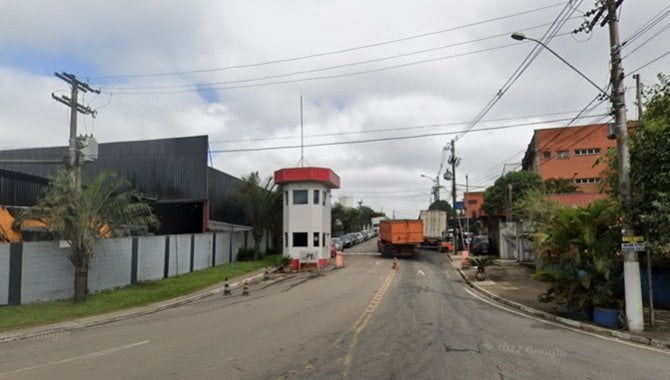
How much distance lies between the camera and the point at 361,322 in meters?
12.1

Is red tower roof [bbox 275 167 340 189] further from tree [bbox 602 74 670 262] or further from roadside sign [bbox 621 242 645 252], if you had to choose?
roadside sign [bbox 621 242 645 252]

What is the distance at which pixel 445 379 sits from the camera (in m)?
7.01

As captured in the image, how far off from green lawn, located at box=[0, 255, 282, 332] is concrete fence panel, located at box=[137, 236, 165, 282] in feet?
2.08

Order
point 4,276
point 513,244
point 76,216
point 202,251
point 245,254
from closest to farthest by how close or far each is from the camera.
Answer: point 4,276 < point 76,216 < point 202,251 < point 513,244 < point 245,254

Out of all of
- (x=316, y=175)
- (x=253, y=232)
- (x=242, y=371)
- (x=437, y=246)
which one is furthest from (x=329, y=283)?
(x=437, y=246)

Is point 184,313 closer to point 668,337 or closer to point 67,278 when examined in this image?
point 67,278

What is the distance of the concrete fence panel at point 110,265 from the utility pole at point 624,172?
18.2 m

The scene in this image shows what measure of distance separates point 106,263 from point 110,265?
0.28 meters

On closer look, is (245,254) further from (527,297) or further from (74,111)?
(527,297)

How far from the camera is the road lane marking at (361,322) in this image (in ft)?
25.8

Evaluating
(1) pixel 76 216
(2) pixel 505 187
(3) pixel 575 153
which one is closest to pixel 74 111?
(1) pixel 76 216

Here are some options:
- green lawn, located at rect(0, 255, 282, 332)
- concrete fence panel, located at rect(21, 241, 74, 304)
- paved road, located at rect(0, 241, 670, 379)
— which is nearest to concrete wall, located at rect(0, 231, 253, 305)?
concrete fence panel, located at rect(21, 241, 74, 304)

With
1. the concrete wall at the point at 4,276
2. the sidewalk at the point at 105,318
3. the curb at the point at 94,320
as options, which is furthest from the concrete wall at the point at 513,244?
the concrete wall at the point at 4,276

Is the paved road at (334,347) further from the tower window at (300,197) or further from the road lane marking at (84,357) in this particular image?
the tower window at (300,197)
